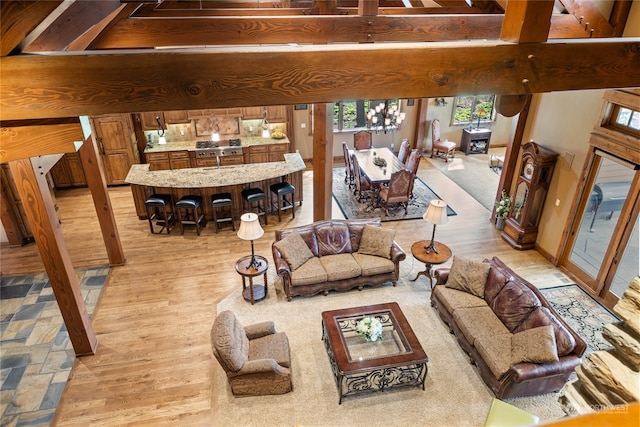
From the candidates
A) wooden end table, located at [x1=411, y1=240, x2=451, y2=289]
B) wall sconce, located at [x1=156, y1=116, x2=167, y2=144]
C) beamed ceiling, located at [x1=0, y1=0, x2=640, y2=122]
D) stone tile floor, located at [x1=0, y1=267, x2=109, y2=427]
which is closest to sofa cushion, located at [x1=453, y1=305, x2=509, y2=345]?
wooden end table, located at [x1=411, y1=240, x2=451, y2=289]

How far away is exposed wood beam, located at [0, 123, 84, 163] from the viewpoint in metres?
2.25

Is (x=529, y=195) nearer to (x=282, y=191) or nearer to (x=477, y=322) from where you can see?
(x=477, y=322)

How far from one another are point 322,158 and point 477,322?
3491mm

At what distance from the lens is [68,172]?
9.68m

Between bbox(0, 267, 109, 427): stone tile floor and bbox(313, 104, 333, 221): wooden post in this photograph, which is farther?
bbox(313, 104, 333, 221): wooden post

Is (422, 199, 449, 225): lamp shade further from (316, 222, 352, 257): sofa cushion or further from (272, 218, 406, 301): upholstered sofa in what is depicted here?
(316, 222, 352, 257): sofa cushion

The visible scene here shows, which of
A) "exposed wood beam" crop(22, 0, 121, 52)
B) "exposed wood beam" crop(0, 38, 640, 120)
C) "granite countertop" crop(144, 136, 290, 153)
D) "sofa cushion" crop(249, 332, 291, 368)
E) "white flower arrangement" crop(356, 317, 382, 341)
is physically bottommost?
"sofa cushion" crop(249, 332, 291, 368)

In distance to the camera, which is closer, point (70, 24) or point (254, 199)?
point (70, 24)

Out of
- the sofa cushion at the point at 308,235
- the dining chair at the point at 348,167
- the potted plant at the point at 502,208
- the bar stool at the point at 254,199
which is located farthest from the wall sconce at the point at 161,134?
the potted plant at the point at 502,208

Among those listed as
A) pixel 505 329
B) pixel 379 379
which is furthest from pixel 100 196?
pixel 505 329

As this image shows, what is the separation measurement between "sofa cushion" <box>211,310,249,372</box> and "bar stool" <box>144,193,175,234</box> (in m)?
3.91

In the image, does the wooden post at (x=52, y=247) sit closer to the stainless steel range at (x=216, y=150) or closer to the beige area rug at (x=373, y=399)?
the beige area rug at (x=373, y=399)

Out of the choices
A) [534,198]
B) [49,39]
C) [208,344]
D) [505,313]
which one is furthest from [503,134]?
[49,39]

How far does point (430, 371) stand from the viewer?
5.05 metres
